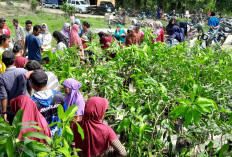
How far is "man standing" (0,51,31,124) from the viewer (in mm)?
3586

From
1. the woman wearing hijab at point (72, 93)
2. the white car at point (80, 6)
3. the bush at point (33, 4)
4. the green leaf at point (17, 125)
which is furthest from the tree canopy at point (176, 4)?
the green leaf at point (17, 125)

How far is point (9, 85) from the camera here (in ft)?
11.9

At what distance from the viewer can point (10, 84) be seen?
3.63 m

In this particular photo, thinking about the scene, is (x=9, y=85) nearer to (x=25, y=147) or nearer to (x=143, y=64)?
(x=143, y=64)

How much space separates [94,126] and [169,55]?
2221 mm

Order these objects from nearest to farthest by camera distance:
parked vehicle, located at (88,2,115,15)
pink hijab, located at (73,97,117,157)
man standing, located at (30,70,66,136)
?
pink hijab, located at (73,97,117,157)
man standing, located at (30,70,66,136)
parked vehicle, located at (88,2,115,15)

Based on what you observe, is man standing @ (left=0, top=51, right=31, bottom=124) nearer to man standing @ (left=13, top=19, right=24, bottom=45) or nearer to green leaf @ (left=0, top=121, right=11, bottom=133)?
green leaf @ (left=0, top=121, right=11, bottom=133)

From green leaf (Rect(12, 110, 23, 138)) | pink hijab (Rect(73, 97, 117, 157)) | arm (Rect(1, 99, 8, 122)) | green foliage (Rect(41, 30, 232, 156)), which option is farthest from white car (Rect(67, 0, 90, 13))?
green leaf (Rect(12, 110, 23, 138))

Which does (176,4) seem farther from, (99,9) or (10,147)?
Answer: (10,147)

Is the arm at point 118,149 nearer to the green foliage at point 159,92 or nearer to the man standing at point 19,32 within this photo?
the green foliage at point 159,92

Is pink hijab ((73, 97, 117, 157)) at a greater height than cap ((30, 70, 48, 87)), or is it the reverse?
cap ((30, 70, 48, 87))

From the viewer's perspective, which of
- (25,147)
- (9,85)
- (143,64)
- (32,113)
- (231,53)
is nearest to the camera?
(25,147)

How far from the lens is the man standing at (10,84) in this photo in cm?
359

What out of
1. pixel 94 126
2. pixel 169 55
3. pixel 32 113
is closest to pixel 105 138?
pixel 94 126
